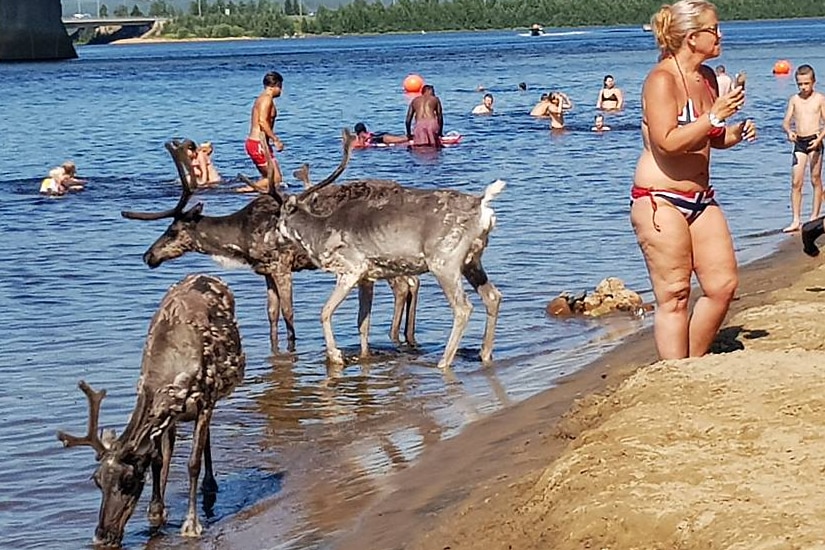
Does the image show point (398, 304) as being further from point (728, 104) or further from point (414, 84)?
point (414, 84)

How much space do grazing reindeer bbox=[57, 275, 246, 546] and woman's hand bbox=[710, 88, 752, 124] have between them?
9.54 ft

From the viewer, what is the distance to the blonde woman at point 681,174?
7.29 metres

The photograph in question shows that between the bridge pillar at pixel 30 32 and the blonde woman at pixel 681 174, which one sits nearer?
the blonde woman at pixel 681 174

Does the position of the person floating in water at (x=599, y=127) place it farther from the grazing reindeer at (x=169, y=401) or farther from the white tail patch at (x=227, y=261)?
the grazing reindeer at (x=169, y=401)

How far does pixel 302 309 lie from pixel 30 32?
88.0 meters

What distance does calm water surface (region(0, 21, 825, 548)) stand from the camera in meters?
8.77

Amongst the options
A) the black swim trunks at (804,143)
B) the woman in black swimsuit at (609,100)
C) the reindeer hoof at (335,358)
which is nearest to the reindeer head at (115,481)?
the reindeer hoof at (335,358)

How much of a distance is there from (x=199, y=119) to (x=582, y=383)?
3253cm

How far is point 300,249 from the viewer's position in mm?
11992

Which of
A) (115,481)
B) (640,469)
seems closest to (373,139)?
(115,481)

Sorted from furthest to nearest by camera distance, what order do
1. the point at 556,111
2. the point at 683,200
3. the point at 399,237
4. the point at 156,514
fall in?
the point at 556,111 < the point at 399,237 < the point at 156,514 < the point at 683,200

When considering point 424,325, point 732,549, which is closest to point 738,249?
point 424,325

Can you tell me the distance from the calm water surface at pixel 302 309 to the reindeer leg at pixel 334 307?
0.63 feet

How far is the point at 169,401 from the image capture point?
768 centimetres
